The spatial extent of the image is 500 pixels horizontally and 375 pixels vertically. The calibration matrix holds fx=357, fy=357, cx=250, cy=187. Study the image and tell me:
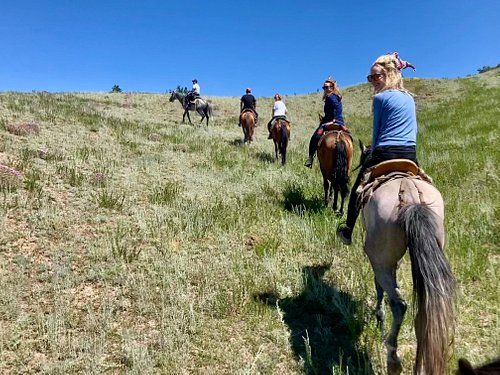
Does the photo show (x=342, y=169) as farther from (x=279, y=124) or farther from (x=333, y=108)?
(x=279, y=124)

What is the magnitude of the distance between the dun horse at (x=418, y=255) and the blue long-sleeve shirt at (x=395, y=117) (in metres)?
0.48

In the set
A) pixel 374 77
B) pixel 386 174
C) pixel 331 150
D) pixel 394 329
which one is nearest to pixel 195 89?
pixel 331 150

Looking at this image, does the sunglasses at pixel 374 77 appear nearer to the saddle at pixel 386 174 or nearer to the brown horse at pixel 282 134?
the saddle at pixel 386 174

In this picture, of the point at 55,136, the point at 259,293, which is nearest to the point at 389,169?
the point at 259,293

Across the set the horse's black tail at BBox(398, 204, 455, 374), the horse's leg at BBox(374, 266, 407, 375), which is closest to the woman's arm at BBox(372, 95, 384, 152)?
the horse's black tail at BBox(398, 204, 455, 374)

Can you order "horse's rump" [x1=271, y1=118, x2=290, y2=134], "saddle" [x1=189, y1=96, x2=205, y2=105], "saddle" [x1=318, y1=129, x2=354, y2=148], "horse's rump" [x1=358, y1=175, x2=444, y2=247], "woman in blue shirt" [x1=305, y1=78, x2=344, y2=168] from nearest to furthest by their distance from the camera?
"horse's rump" [x1=358, y1=175, x2=444, y2=247]
"saddle" [x1=318, y1=129, x2=354, y2=148]
"woman in blue shirt" [x1=305, y1=78, x2=344, y2=168]
"horse's rump" [x1=271, y1=118, x2=290, y2=134]
"saddle" [x1=189, y1=96, x2=205, y2=105]

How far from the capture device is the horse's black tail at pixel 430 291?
2648 millimetres

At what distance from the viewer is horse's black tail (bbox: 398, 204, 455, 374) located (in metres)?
2.65

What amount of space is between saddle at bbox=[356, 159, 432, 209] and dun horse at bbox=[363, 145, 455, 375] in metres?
0.02

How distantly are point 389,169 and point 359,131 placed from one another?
20487mm

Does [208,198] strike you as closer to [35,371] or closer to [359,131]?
[35,371]

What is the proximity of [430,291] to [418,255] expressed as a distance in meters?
0.28

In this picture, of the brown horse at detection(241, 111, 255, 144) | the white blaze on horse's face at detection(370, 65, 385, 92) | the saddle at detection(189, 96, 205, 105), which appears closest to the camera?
the white blaze on horse's face at detection(370, 65, 385, 92)

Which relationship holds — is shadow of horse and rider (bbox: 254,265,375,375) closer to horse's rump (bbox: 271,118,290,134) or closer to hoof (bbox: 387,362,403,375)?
hoof (bbox: 387,362,403,375)
